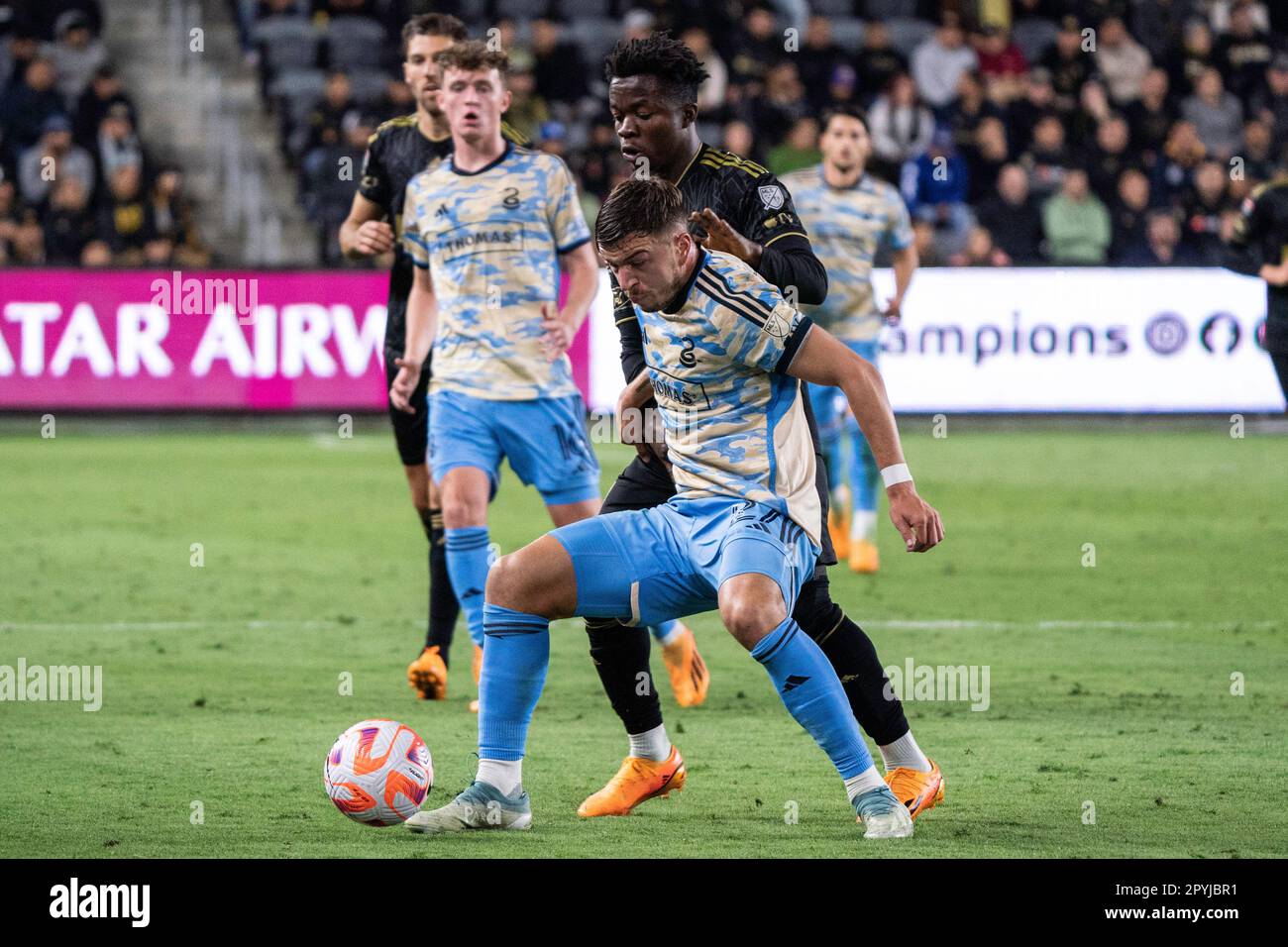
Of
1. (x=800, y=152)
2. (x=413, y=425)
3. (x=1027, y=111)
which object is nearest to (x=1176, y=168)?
(x=1027, y=111)

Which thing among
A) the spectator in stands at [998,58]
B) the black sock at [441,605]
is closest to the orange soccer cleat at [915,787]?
the black sock at [441,605]

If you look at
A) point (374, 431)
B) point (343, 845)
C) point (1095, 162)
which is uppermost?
point (1095, 162)

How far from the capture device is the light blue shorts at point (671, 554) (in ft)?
17.6

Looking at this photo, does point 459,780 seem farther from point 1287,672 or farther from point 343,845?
point 1287,672

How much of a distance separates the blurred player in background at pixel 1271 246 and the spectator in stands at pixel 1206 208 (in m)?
8.86

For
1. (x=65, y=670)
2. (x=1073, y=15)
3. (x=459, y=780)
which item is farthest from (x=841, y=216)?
(x=1073, y=15)

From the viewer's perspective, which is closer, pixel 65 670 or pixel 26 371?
pixel 65 670

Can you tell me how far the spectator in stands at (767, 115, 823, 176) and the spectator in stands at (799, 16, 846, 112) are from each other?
165cm

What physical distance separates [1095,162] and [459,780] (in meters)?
15.7

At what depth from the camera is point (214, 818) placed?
5648mm

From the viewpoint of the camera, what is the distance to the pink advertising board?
698 inches

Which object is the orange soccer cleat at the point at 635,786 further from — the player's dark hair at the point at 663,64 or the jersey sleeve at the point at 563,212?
the jersey sleeve at the point at 563,212

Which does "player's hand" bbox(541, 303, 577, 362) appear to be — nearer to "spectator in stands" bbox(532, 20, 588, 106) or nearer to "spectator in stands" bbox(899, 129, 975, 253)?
"spectator in stands" bbox(899, 129, 975, 253)

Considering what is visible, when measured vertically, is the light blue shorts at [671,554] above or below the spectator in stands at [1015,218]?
below
